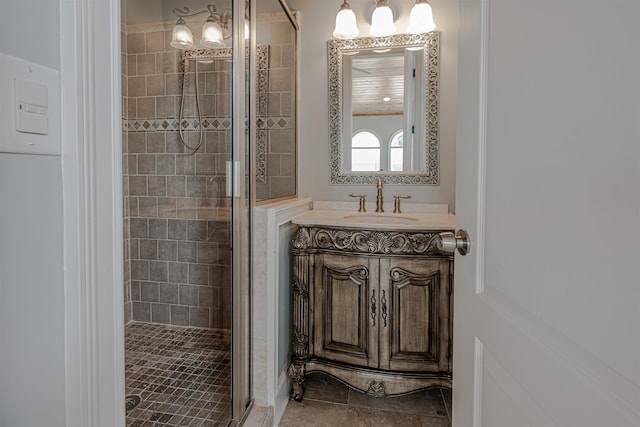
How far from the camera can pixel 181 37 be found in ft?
5.97

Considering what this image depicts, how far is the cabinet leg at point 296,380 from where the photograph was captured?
66.5 inches

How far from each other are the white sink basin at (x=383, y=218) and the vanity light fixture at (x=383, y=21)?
3.58ft

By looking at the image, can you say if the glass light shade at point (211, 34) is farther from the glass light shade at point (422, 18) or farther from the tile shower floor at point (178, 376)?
the tile shower floor at point (178, 376)

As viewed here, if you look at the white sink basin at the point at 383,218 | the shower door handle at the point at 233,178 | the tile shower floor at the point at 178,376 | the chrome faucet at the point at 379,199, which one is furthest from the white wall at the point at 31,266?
the chrome faucet at the point at 379,199

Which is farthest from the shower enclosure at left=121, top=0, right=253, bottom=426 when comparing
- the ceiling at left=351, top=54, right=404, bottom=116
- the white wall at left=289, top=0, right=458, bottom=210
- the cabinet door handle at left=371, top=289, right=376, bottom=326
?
the ceiling at left=351, top=54, right=404, bottom=116

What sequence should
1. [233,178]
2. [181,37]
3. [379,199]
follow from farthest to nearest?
[379,199]
[181,37]
[233,178]

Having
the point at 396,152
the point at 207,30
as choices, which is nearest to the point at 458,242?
the point at 396,152

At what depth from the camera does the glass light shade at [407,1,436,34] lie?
76.0 inches

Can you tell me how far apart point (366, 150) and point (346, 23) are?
76cm

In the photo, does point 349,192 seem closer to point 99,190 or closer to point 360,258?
point 360,258

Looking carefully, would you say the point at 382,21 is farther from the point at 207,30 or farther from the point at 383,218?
the point at 383,218

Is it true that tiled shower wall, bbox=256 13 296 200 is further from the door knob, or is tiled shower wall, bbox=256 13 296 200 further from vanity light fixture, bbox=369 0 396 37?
the door knob

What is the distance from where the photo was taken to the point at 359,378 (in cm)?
163

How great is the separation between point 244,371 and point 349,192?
1.20 metres
